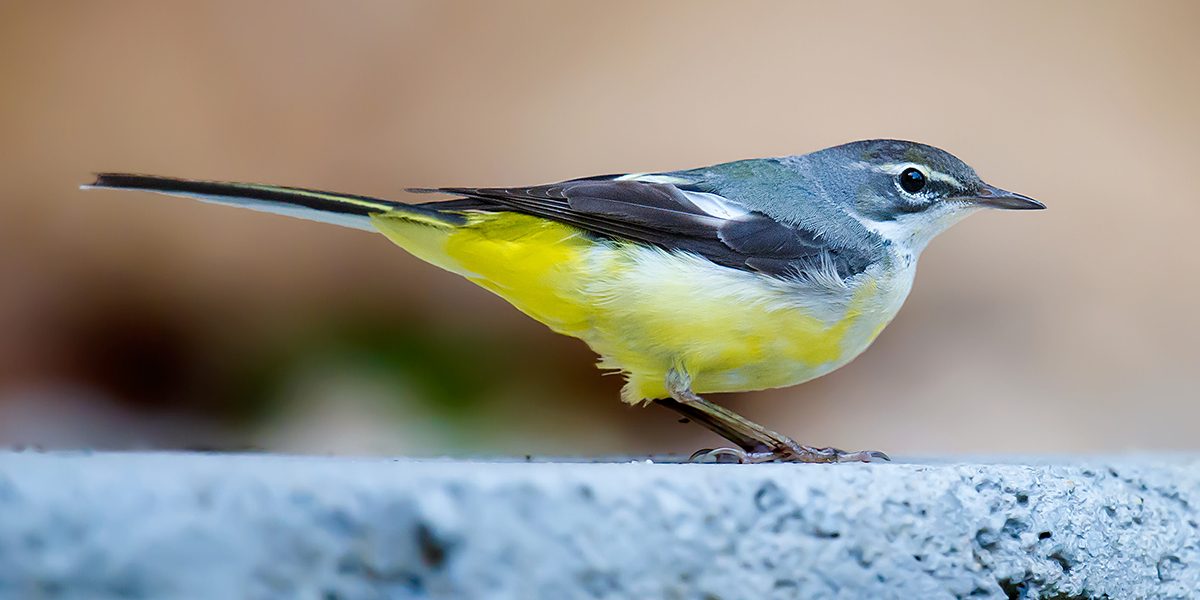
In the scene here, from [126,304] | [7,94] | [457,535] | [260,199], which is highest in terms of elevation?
[7,94]

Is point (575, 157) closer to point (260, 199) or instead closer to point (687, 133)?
point (687, 133)

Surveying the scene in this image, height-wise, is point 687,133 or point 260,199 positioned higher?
point 687,133

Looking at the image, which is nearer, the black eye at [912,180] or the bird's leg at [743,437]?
the bird's leg at [743,437]

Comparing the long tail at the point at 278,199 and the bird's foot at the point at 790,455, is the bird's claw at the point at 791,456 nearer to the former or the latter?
the bird's foot at the point at 790,455

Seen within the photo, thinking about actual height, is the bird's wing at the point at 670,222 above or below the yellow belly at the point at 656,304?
above

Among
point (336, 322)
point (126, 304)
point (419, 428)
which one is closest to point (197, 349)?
point (126, 304)

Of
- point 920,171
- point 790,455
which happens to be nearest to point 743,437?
point 790,455

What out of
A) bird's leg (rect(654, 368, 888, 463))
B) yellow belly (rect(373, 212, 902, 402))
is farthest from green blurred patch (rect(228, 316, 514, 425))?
yellow belly (rect(373, 212, 902, 402))

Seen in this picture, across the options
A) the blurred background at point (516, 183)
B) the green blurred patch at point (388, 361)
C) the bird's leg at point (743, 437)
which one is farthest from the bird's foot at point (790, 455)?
the green blurred patch at point (388, 361)
